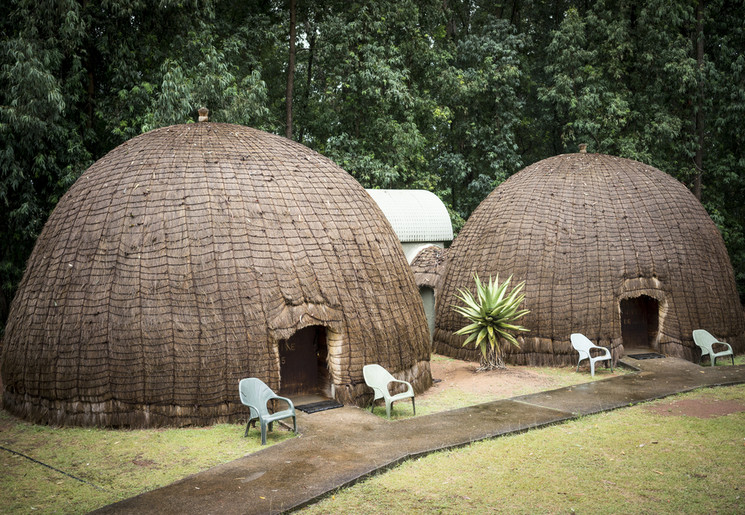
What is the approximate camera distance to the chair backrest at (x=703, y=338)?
13.3m

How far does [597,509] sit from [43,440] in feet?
23.9

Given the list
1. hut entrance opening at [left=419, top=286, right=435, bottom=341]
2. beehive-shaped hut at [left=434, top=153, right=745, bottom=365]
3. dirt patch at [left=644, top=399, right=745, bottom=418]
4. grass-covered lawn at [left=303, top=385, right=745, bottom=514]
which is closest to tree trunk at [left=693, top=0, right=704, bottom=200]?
beehive-shaped hut at [left=434, top=153, right=745, bottom=365]

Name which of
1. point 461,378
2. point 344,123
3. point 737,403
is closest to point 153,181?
point 461,378

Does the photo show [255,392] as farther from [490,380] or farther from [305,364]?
[490,380]

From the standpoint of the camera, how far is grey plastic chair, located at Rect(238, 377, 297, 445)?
27.2ft

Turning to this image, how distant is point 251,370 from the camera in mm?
9070

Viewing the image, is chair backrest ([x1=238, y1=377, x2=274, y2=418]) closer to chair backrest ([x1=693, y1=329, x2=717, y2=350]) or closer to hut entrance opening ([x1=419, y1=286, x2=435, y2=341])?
hut entrance opening ([x1=419, y1=286, x2=435, y2=341])

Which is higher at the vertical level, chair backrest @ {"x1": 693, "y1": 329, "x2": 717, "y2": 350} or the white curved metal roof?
the white curved metal roof

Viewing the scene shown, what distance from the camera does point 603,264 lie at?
44.7ft

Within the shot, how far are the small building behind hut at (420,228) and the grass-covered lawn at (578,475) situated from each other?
27.4ft

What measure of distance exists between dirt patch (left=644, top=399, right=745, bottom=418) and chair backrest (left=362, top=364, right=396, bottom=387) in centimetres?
429

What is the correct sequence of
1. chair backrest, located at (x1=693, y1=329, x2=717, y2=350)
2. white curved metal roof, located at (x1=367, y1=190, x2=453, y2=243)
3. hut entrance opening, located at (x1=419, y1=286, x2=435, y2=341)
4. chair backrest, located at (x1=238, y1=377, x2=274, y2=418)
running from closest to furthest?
chair backrest, located at (x1=238, y1=377, x2=274, y2=418), chair backrest, located at (x1=693, y1=329, x2=717, y2=350), hut entrance opening, located at (x1=419, y1=286, x2=435, y2=341), white curved metal roof, located at (x1=367, y1=190, x2=453, y2=243)

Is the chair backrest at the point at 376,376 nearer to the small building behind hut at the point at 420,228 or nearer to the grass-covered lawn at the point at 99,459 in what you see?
the grass-covered lawn at the point at 99,459

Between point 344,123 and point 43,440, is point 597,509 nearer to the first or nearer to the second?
point 43,440
